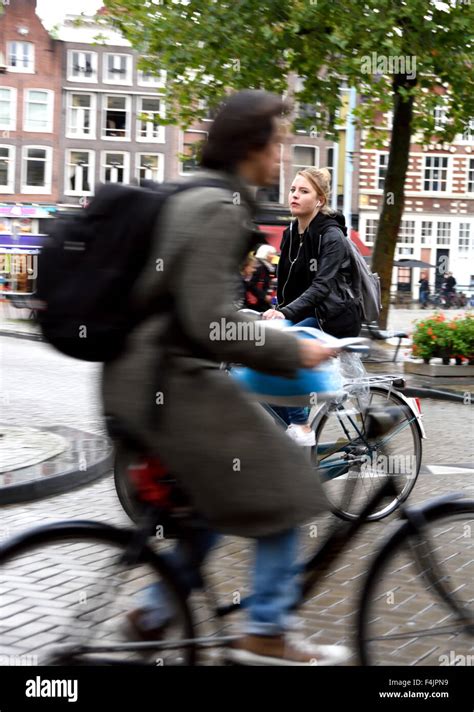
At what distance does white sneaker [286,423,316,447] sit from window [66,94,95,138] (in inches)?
1755

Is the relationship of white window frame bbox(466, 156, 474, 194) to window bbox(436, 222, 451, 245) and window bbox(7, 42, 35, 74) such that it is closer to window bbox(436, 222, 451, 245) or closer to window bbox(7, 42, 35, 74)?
window bbox(436, 222, 451, 245)

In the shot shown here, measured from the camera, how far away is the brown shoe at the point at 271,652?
9.29 feet

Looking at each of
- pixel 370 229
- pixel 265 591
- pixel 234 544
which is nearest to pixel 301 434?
pixel 234 544

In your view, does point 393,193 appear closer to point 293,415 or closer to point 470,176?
point 293,415

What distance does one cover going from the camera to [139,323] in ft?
8.65

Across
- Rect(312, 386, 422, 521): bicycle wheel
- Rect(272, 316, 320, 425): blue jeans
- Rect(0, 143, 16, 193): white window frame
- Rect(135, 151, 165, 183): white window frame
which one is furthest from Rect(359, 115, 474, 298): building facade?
Rect(312, 386, 422, 521): bicycle wheel

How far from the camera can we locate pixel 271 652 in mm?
2836

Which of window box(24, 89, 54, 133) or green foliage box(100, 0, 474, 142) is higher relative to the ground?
window box(24, 89, 54, 133)

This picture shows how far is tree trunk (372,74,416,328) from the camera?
59.6 ft

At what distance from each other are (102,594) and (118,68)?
47871mm

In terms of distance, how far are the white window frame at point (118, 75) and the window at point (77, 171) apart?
3.46m

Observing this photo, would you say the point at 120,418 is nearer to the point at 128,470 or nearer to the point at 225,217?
the point at 128,470

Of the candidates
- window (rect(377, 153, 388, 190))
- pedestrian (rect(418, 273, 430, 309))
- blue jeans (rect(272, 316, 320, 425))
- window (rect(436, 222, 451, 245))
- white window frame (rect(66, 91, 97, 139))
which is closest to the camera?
blue jeans (rect(272, 316, 320, 425))

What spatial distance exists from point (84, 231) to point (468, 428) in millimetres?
7619
